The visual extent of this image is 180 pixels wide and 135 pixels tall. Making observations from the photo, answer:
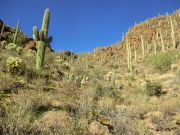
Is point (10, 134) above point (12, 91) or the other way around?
the other way around

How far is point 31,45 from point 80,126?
26.9 metres

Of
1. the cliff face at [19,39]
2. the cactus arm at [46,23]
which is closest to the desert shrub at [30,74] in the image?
the cactus arm at [46,23]

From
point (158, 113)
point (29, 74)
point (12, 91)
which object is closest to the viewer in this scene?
point (12, 91)

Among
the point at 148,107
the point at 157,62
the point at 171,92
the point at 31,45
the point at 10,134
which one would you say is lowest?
the point at 10,134

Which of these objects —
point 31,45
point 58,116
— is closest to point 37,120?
point 58,116

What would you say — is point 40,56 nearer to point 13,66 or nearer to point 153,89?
point 13,66

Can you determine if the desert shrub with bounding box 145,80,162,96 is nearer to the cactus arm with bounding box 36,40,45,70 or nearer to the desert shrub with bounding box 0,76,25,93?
the cactus arm with bounding box 36,40,45,70

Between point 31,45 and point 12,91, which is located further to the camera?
point 31,45

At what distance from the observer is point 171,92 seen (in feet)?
46.2

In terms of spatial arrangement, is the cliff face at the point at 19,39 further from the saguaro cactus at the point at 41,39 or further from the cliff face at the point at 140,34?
the cliff face at the point at 140,34

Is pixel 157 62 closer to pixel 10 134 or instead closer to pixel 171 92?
pixel 171 92

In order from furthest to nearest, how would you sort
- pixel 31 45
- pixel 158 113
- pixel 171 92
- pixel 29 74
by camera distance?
1. pixel 31 45
2. pixel 171 92
3. pixel 29 74
4. pixel 158 113

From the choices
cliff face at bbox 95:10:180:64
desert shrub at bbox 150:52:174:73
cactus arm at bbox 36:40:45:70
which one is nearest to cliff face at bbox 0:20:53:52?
desert shrub at bbox 150:52:174:73

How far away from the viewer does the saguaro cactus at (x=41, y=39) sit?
13.8 meters
